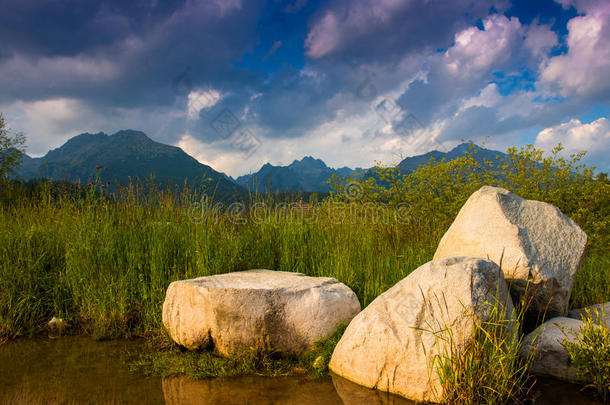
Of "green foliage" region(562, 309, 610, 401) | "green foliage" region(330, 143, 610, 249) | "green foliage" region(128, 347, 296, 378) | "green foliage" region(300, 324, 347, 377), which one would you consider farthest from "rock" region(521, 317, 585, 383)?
"green foliage" region(330, 143, 610, 249)

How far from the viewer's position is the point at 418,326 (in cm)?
357

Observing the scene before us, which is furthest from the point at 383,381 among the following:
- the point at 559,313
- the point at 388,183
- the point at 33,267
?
the point at 388,183

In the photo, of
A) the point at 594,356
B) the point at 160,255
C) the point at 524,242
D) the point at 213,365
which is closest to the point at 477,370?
the point at 594,356

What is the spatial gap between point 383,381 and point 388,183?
9.92 m

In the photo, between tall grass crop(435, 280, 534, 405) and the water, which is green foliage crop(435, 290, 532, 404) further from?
the water

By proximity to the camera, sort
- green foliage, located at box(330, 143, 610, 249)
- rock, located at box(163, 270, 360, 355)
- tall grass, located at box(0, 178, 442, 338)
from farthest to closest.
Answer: green foliage, located at box(330, 143, 610, 249)
tall grass, located at box(0, 178, 442, 338)
rock, located at box(163, 270, 360, 355)

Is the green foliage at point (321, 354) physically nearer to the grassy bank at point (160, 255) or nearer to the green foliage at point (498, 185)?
the grassy bank at point (160, 255)

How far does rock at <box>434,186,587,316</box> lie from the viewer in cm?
446

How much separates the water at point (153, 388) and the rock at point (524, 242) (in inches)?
45.6

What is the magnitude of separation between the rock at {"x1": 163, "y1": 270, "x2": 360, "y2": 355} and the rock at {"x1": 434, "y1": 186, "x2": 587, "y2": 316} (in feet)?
6.22

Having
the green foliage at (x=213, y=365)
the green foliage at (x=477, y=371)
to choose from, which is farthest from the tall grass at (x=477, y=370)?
the green foliage at (x=213, y=365)

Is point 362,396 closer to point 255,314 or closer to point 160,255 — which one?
point 255,314

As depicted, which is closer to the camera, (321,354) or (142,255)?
(321,354)

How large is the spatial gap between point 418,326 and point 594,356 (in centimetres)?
181
